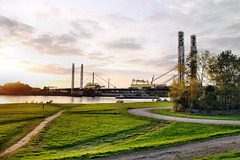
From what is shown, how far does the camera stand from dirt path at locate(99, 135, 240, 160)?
9273 mm

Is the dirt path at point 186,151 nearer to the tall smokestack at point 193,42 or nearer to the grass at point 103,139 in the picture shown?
the grass at point 103,139

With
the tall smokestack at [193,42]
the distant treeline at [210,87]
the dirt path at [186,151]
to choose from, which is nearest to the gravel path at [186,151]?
the dirt path at [186,151]

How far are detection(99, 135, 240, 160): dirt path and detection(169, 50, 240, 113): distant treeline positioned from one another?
15.1 metres

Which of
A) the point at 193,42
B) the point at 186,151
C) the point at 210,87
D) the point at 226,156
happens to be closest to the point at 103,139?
the point at 186,151

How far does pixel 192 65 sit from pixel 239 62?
25.8 ft

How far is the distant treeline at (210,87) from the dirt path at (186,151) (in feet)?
49.7

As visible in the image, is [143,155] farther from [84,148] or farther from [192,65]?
[192,65]

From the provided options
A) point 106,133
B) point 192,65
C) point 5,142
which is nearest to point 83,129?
point 106,133

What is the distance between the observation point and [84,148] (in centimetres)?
1116

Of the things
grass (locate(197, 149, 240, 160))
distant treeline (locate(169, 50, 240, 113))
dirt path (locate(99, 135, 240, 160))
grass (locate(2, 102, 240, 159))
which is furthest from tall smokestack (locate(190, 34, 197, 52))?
grass (locate(197, 149, 240, 160))

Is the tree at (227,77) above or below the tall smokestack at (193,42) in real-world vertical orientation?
below

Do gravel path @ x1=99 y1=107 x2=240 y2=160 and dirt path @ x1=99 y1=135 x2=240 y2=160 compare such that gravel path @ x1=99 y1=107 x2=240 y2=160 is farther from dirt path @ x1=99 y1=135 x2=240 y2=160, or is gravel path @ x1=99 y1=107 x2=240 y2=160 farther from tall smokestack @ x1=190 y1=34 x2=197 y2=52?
tall smokestack @ x1=190 y1=34 x2=197 y2=52

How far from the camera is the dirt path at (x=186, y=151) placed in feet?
30.4

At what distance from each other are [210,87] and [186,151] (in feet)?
70.8
